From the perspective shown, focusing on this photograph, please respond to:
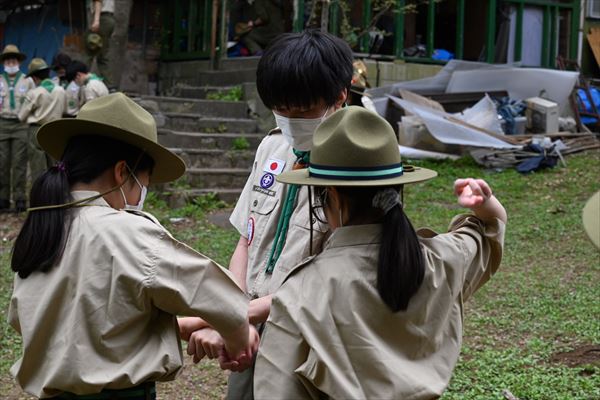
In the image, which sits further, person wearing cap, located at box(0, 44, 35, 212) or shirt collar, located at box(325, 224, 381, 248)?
person wearing cap, located at box(0, 44, 35, 212)

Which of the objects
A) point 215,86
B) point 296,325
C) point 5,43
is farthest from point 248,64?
point 296,325

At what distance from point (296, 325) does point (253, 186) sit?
2.85ft

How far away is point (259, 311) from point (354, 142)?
2.19 feet

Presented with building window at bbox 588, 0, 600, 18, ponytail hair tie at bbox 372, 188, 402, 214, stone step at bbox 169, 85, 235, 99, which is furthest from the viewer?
building window at bbox 588, 0, 600, 18

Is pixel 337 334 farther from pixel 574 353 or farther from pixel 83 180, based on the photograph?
pixel 574 353

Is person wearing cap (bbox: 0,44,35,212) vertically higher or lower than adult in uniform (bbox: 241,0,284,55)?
lower

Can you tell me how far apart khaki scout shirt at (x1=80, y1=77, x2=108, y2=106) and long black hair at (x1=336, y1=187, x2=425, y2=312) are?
31.3 feet

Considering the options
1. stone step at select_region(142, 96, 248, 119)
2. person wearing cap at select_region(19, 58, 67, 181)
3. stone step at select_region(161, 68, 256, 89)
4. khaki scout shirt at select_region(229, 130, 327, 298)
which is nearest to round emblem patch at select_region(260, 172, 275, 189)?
khaki scout shirt at select_region(229, 130, 327, 298)

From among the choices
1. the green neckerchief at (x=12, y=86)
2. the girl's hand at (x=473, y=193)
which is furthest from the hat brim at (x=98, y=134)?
the green neckerchief at (x=12, y=86)

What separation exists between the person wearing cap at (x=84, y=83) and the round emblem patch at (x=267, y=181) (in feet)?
29.1

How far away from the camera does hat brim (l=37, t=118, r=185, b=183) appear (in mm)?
2754

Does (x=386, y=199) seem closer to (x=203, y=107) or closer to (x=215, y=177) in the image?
(x=215, y=177)

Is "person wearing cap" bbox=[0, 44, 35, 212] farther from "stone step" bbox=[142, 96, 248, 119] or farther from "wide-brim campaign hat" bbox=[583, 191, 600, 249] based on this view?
"wide-brim campaign hat" bbox=[583, 191, 600, 249]

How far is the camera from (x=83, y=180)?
2.76 m
